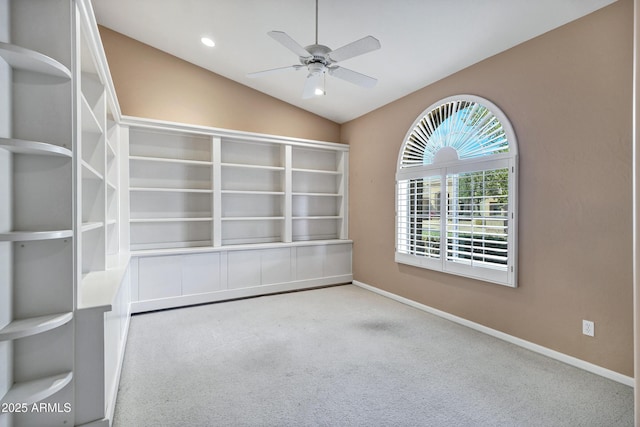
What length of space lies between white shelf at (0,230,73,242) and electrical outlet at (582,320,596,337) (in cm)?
370

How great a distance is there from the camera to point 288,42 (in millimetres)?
2268

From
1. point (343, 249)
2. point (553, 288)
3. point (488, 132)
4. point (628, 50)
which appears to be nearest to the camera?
point (628, 50)

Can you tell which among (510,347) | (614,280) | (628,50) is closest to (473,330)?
(510,347)

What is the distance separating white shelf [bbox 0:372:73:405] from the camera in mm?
1443

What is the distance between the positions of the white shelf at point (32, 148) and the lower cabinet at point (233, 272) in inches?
102

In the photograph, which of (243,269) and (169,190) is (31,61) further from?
(243,269)

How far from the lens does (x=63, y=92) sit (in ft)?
5.54

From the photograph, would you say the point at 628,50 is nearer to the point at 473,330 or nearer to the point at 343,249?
the point at 473,330

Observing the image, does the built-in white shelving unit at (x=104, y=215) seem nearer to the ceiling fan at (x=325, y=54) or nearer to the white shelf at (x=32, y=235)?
the white shelf at (x=32, y=235)

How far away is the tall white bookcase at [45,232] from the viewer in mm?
1523

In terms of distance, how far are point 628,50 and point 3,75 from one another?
3911 millimetres

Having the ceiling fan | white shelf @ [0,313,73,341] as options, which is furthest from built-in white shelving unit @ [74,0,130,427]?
the ceiling fan

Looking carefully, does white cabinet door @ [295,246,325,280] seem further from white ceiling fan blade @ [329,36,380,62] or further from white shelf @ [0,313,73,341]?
white shelf @ [0,313,73,341]

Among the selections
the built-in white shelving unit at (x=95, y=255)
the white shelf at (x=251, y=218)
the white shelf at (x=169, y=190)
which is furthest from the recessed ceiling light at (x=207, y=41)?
the white shelf at (x=251, y=218)
